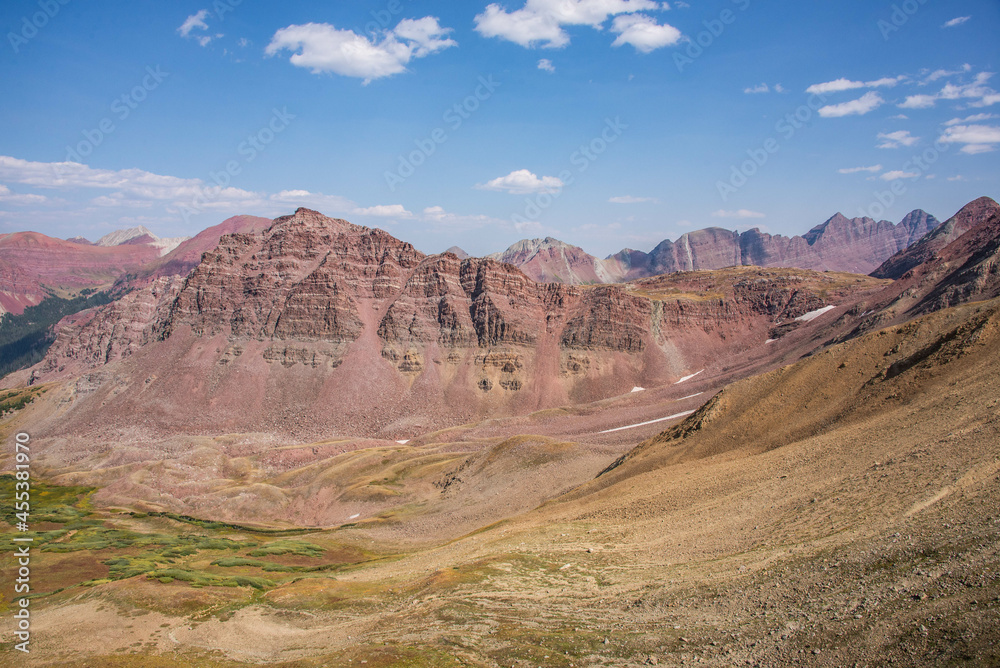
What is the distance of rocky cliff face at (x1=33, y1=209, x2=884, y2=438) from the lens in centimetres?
10675

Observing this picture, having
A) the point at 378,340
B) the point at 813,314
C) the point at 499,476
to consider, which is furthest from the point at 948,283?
the point at 378,340

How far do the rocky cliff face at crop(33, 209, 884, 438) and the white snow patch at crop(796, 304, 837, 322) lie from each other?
3.09 m

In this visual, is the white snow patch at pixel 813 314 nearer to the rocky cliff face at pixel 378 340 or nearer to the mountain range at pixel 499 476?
the rocky cliff face at pixel 378 340

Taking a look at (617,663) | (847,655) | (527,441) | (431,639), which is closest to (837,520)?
(847,655)

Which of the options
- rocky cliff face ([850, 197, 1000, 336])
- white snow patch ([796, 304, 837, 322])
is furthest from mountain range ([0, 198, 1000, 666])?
white snow patch ([796, 304, 837, 322])

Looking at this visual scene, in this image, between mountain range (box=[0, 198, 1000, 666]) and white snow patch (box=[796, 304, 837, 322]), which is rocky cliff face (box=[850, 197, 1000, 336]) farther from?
white snow patch (box=[796, 304, 837, 322])

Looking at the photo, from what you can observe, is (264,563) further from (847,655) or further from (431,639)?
(847,655)

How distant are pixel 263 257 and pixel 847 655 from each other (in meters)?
137

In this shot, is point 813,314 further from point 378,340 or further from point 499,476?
point 499,476

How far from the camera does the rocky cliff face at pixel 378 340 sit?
350ft

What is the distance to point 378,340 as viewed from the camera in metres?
120

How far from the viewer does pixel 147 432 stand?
98188 millimetres

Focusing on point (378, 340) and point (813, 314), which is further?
point (813, 314)

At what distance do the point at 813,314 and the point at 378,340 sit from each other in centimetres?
11027
